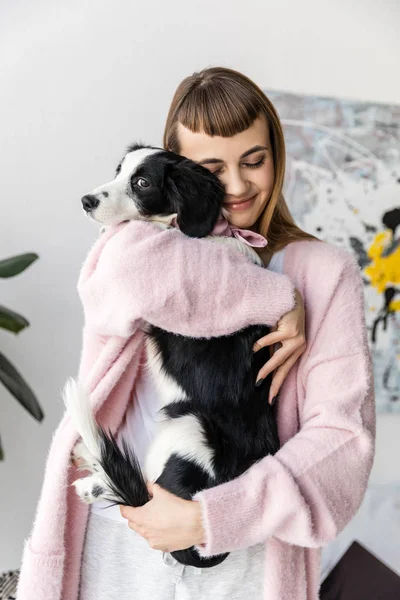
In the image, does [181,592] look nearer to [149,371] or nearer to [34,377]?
[149,371]

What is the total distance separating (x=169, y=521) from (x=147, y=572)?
0.20 meters

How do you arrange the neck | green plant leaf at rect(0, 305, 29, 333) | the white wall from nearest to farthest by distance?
the neck → green plant leaf at rect(0, 305, 29, 333) → the white wall

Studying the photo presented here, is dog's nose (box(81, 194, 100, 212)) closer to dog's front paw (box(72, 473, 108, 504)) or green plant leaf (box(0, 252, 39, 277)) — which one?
dog's front paw (box(72, 473, 108, 504))

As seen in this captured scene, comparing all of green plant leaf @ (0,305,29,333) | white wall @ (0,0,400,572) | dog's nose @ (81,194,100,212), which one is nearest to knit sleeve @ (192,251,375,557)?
dog's nose @ (81,194,100,212)

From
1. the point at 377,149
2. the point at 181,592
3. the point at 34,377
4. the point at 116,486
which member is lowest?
the point at 34,377

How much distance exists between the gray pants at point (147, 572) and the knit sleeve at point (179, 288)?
381 mm

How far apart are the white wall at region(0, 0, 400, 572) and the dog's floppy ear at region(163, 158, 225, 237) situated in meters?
1.28

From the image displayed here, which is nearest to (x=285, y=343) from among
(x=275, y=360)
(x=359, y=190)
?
(x=275, y=360)

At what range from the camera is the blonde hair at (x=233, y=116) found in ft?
3.90

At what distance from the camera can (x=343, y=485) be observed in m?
1.01

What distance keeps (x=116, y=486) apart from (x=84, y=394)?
16 centimetres

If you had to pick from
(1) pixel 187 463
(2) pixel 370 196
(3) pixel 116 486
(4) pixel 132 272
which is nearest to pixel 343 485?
Result: (1) pixel 187 463

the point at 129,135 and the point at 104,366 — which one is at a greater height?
the point at 129,135

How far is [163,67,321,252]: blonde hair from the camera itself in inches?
46.8
